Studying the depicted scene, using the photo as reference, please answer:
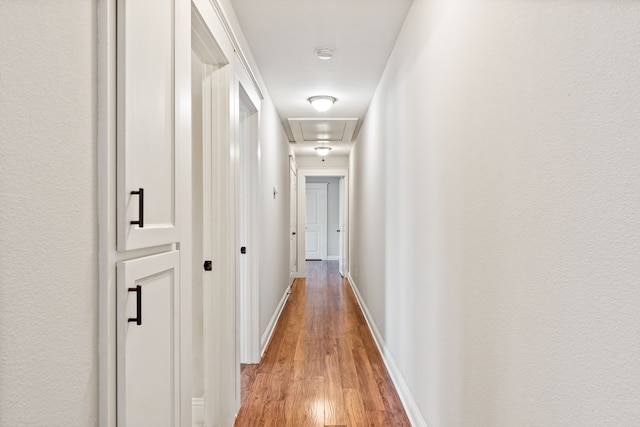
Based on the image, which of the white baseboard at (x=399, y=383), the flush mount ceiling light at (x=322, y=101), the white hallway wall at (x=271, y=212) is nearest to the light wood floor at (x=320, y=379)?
the white baseboard at (x=399, y=383)

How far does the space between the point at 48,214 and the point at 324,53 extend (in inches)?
102

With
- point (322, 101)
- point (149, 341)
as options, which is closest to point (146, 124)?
point (149, 341)

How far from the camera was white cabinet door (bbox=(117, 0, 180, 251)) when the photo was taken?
40.4 inches

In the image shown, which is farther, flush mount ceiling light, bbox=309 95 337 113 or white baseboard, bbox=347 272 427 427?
flush mount ceiling light, bbox=309 95 337 113

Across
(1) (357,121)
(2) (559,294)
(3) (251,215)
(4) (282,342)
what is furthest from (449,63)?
(1) (357,121)

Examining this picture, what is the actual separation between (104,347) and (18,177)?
1.46 feet

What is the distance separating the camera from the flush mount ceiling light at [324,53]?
→ 2.99 meters

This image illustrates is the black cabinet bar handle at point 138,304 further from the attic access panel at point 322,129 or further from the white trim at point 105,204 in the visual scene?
the attic access panel at point 322,129

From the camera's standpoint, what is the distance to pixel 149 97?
120 cm

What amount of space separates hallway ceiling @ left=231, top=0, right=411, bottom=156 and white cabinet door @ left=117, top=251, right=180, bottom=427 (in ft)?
5.60

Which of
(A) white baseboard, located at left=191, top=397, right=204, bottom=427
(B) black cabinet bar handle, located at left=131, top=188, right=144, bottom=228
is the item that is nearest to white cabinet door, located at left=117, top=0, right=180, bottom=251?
(B) black cabinet bar handle, located at left=131, top=188, right=144, bottom=228

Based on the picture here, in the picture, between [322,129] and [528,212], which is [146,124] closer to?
[528,212]

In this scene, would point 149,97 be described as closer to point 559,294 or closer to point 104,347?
point 104,347

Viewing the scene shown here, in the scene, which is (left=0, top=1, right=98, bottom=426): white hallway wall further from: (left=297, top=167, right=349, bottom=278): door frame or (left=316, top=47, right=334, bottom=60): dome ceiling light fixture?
(left=297, top=167, right=349, bottom=278): door frame
